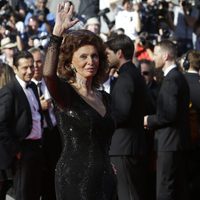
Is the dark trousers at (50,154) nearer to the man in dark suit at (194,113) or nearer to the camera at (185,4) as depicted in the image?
the man in dark suit at (194,113)

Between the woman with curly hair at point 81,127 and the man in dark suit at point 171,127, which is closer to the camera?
the woman with curly hair at point 81,127

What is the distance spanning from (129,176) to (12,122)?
1.30m

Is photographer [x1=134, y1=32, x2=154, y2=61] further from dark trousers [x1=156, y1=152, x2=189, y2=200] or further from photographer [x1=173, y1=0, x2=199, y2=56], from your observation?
dark trousers [x1=156, y1=152, x2=189, y2=200]

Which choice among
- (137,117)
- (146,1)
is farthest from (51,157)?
(146,1)

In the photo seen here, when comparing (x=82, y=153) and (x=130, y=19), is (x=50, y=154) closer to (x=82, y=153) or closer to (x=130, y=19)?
(x=82, y=153)

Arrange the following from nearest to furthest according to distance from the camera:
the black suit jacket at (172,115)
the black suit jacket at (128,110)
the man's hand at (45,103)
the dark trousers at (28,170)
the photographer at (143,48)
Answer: the black suit jacket at (128,110) < the dark trousers at (28,170) < the black suit jacket at (172,115) < the man's hand at (45,103) < the photographer at (143,48)

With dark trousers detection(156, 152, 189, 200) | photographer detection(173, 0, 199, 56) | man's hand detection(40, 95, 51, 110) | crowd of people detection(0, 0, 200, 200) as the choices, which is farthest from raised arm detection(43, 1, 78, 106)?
photographer detection(173, 0, 199, 56)

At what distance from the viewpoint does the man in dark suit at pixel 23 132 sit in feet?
25.6

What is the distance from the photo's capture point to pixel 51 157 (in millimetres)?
8984

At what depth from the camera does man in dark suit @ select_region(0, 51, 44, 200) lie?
7.80 metres

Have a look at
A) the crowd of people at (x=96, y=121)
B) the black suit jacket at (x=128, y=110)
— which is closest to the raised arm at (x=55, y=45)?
the crowd of people at (x=96, y=121)

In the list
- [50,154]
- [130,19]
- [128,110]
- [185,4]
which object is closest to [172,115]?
[128,110]

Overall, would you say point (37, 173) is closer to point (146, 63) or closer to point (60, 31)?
point (146, 63)

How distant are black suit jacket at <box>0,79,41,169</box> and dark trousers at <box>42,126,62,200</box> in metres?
0.97
